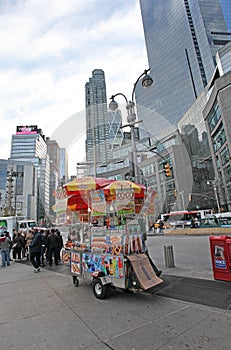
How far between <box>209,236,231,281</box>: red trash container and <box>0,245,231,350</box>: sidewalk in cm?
95

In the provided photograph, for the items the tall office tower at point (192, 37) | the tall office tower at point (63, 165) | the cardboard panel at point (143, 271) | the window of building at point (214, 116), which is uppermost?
the tall office tower at point (192, 37)

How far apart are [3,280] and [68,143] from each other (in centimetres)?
555

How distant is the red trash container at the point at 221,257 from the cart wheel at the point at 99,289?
131 inches

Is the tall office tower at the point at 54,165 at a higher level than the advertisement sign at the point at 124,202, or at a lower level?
higher

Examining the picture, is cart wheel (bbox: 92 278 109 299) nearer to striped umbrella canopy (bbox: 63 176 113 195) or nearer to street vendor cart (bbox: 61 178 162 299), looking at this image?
street vendor cart (bbox: 61 178 162 299)

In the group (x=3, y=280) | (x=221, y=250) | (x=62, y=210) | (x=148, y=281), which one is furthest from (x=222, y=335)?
(x=3, y=280)

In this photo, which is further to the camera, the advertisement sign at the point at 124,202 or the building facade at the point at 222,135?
the building facade at the point at 222,135

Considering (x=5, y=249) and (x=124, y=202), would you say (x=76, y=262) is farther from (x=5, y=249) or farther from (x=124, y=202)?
(x=5, y=249)

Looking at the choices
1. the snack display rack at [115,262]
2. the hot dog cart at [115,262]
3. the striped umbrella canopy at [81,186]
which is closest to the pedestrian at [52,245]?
the snack display rack at [115,262]

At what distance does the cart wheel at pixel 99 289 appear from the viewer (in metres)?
4.76

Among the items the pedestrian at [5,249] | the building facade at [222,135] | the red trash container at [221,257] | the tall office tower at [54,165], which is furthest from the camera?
the building facade at [222,135]

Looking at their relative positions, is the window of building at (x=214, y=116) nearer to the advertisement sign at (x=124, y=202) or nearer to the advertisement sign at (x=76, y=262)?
the advertisement sign at (x=124, y=202)

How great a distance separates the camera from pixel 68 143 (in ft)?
22.6

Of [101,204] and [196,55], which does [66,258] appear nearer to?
[101,204]
